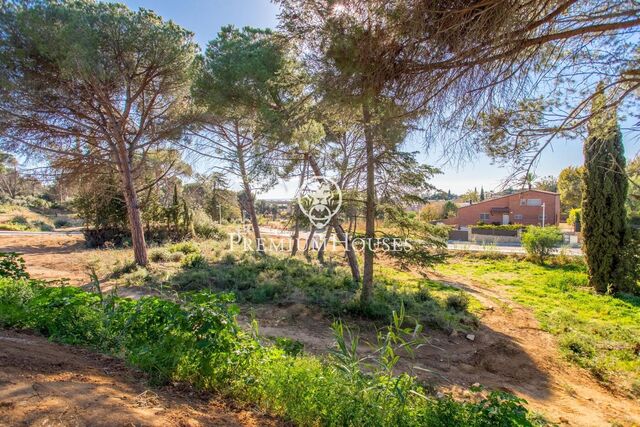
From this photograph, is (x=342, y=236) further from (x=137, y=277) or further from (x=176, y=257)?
(x=176, y=257)

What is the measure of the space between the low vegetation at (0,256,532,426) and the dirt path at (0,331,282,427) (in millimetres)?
141

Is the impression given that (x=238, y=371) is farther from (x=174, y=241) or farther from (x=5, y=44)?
(x=174, y=241)

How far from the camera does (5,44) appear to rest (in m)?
6.95

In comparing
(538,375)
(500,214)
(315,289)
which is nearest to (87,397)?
(538,375)

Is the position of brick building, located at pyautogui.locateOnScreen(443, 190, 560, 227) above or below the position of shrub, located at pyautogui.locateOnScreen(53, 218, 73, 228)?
above

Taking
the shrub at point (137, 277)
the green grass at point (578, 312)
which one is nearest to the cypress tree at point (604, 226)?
the green grass at point (578, 312)

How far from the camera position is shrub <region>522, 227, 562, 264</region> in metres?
12.1

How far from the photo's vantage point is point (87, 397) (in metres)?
1.65

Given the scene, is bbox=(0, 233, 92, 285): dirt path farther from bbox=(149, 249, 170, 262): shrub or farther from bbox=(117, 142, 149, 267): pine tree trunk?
bbox=(149, 249, 170, 262): shrub

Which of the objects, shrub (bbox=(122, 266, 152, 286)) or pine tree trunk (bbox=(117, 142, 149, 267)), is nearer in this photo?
shrub (bbox=(122, 266, 152, 286))

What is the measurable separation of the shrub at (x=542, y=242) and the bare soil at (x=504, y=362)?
20.8 ft

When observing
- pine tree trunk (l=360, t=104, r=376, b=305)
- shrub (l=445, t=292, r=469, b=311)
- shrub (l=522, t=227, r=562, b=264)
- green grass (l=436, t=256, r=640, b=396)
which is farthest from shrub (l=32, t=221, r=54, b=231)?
shrub (l=522, t=227, r=562, b=264)

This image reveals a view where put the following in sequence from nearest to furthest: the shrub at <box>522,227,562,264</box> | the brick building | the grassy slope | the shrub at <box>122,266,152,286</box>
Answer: the shrub at <box>122,266,152,286</box> → the shrub at <box>522,227,562,264</box> → the grassy slope → the brick building

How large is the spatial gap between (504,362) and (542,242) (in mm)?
9702
